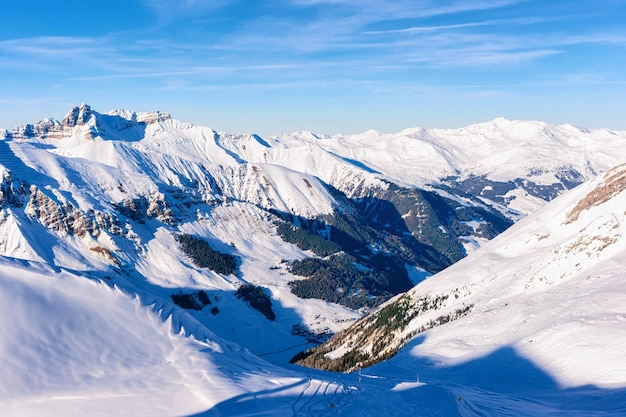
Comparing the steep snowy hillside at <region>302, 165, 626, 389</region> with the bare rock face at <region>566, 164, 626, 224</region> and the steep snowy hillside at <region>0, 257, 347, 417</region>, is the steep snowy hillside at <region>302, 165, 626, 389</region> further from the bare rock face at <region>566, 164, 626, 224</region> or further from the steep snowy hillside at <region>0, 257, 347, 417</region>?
the steep snowy hillside at <region>0, 257, 347, 417</region>

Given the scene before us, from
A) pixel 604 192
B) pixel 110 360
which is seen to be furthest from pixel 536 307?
pixel 604 192

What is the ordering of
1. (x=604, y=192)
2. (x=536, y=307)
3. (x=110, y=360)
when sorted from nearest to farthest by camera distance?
(x=110, y=360)
(x=536, y=307)
(x=604, y=192)

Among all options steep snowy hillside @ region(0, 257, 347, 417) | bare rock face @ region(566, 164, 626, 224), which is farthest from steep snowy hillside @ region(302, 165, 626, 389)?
steep snowy hillside @ region(0, 257, 347, 417)

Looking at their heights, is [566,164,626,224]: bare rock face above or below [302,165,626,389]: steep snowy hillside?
above

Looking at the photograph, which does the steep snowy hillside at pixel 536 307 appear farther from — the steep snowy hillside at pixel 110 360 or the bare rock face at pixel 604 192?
the steep snowy hillside at pixel 110 360

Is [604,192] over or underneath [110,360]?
over

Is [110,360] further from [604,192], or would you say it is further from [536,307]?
[604,192]

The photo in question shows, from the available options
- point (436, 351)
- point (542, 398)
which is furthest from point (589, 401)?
point (436, 351)

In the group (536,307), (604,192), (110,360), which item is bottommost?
(110,360)
